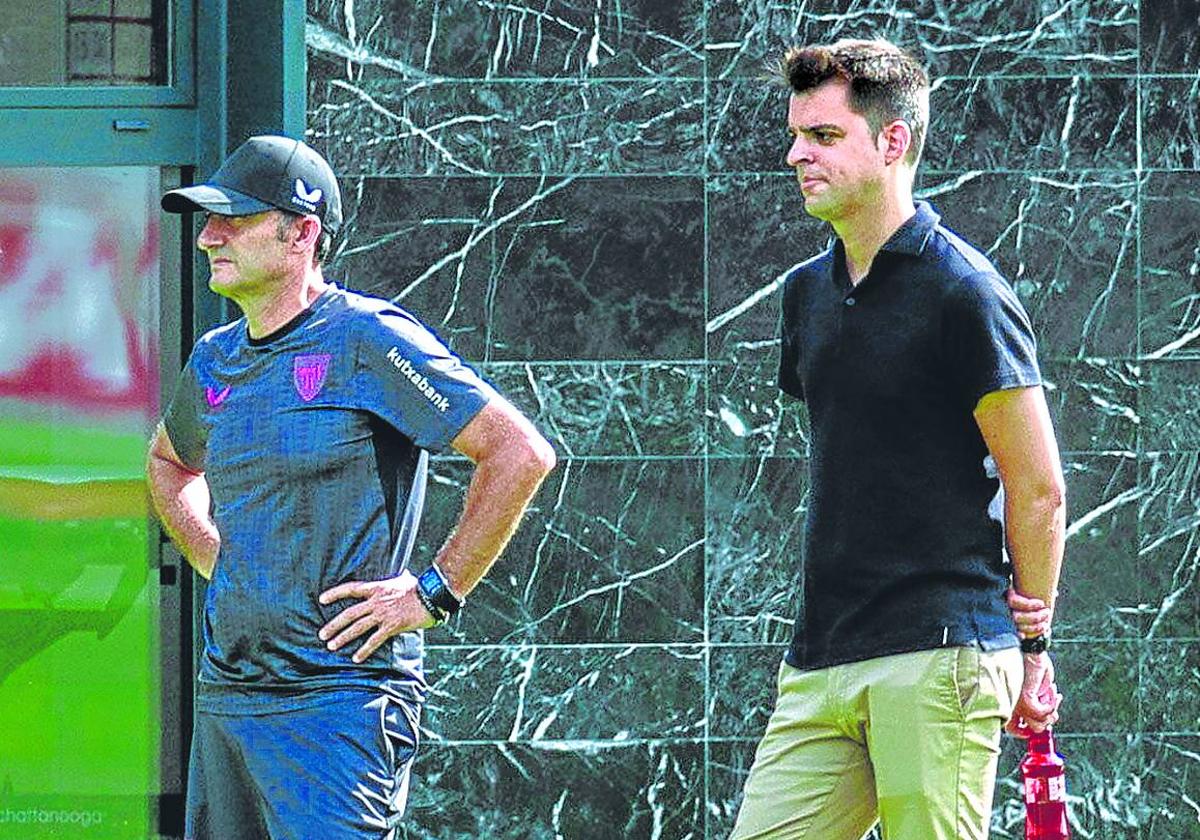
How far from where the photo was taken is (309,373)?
480 centimetres

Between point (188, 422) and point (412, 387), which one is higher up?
point (412, 387)

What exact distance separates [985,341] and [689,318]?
2588mm

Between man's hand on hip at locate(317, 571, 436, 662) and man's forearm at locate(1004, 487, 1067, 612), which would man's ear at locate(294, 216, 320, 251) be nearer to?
man's hand on hip at locate(317, 571, 436, 662)

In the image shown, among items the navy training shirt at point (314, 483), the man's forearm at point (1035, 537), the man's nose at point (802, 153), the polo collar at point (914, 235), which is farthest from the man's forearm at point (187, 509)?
the man's forearm at point (1035, 537)

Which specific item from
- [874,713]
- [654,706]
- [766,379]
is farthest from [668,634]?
[874,713]

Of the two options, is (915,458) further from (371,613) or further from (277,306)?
(277,306)

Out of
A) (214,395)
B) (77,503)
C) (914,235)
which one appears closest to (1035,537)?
(914,235)

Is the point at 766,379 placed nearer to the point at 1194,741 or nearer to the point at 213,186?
the point at 1194,741

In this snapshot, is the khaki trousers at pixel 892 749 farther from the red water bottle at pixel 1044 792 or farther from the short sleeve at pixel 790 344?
the short sleeve at pixel 790 344

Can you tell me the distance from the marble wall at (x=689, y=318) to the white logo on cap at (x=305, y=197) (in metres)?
2.14

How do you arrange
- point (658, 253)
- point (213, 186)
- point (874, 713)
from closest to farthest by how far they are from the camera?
point (874, 713) < point (213, 186) < point (658, 253)

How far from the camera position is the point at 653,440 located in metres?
7.17

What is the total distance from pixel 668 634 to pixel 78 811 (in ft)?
6.18

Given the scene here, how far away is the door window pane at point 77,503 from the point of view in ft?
24.4
